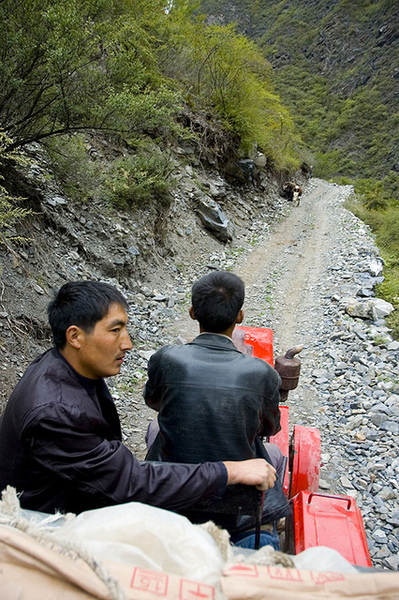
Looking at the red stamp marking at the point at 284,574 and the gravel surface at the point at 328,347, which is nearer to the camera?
the red stamp marking at the point at 284,574

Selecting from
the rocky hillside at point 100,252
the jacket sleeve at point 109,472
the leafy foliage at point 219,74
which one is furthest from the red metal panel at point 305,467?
the leafy foliage at point 219,74

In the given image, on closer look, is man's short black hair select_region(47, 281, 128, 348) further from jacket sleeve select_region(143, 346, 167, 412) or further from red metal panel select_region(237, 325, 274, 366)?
red metal panel select_region(237, 325, 274, 366)

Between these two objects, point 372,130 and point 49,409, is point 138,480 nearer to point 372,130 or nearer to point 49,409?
point 49,409

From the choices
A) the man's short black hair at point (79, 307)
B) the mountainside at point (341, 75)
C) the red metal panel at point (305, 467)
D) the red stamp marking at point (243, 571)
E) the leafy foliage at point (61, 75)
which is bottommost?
the red metal panel at point (305, 467)

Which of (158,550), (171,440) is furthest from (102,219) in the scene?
(158,550)

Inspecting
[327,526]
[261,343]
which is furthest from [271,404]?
[261,343]

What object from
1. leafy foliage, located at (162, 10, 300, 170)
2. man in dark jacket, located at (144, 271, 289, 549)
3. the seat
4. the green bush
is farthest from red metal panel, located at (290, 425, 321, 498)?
leafy foliage, located at (162, 10, 300, 170)

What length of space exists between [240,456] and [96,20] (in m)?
5.20

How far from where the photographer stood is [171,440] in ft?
5.64

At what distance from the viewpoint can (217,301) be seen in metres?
1.91

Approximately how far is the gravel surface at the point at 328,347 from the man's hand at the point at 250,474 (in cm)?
198

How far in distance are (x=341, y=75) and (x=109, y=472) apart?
234ft

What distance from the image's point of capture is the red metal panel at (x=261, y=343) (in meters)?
3.14

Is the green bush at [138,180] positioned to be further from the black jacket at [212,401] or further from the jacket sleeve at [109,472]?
the jacket sleeve at [109,472]
